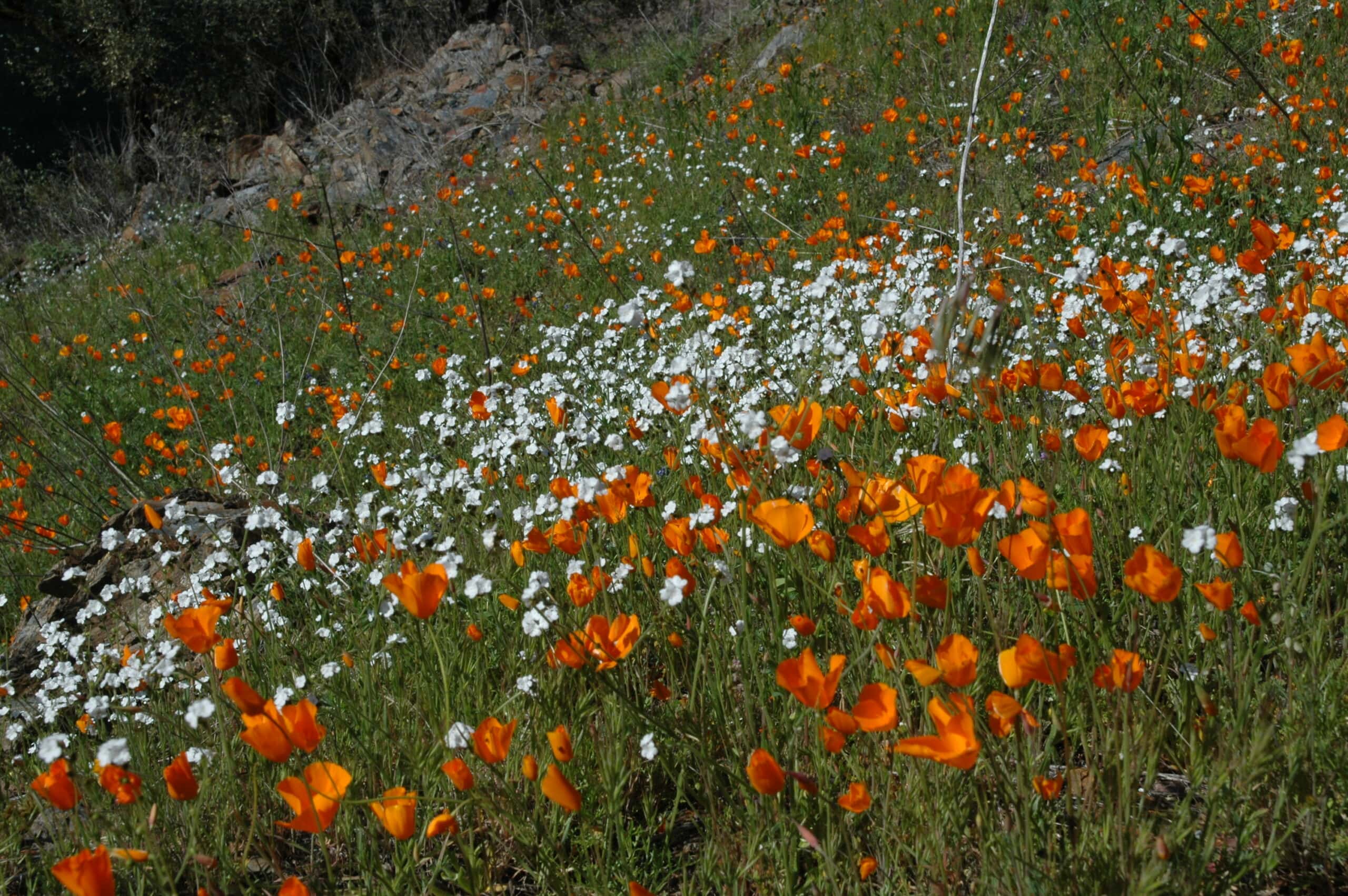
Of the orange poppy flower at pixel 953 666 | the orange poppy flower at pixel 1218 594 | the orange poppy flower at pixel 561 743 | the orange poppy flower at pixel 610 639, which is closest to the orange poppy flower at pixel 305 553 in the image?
the orange poppy flower at pixel 610 639

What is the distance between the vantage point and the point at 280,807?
6.17 feet

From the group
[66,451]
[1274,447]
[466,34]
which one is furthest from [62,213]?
[1274,447]

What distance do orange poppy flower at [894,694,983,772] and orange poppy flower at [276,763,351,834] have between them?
2.61 feet

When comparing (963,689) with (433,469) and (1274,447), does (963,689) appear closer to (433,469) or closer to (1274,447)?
(1274,447)

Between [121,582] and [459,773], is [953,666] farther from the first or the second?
[121,582]

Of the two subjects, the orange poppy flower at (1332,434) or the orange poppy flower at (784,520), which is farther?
the orange poppy flower at (784,520)

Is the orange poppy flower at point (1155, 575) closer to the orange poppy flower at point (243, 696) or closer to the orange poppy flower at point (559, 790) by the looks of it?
the orange poppy flower at point (559, 790)

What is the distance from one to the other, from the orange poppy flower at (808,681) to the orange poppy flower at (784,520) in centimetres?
28

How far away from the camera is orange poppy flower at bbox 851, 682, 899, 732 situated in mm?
1137

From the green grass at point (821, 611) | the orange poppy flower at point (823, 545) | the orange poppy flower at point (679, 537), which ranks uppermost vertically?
the orange poppy flower at point (823, 545)

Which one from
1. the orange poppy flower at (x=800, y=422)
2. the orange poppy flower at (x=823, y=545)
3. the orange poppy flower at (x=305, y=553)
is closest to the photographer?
the orange poppy flower at (x=823, y=545)

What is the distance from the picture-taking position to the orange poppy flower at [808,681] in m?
1.18

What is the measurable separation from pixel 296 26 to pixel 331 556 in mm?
17491

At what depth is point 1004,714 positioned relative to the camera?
116cm
